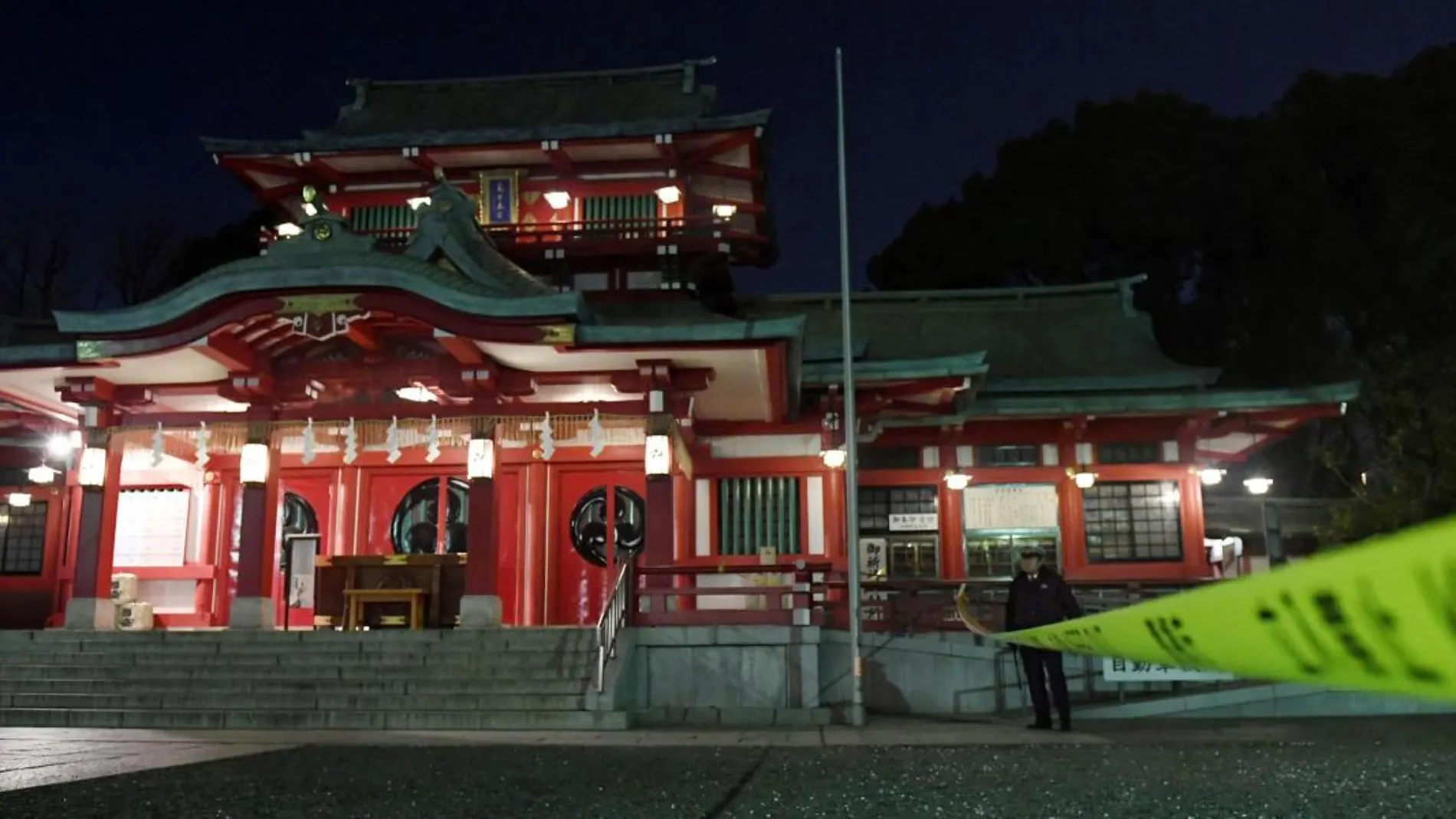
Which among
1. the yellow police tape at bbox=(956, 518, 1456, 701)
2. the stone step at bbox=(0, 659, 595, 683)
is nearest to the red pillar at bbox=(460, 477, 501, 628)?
the stone step at bbox=(0, 659, 595, 683)

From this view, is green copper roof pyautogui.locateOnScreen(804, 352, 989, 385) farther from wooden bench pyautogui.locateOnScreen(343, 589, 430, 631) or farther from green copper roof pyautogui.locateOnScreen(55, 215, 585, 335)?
wooden bench pyautogui.locateOnScreen(343, 589, 430, 631)

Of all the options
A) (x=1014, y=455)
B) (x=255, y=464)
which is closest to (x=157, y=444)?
(x=255, y=464)

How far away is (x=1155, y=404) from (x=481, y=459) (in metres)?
11.7

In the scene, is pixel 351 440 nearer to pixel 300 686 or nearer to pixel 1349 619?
pixel 300 686

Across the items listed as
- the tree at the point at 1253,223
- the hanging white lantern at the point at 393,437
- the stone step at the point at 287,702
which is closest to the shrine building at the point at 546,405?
the hanging white lantern at the point at 393,437

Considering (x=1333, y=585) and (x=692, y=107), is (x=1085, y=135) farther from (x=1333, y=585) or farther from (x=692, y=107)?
(x=1333, y=585)

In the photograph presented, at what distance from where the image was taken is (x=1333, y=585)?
156 cm

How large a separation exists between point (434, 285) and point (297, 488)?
7.01 m

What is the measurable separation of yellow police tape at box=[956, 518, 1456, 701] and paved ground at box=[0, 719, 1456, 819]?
474cm

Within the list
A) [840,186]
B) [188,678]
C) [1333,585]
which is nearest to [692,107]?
[840,186]

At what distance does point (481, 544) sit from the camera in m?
15.6

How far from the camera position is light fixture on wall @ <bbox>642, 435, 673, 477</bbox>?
1547 cm

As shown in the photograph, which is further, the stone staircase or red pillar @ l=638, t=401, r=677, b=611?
red pillar @ l=638, t=401, r=677, b=611

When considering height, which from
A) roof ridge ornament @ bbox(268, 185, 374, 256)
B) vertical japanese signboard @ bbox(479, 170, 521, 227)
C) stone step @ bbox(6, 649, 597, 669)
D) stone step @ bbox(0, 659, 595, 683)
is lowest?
stone step @ bbox(0, 659, 595, 683)
